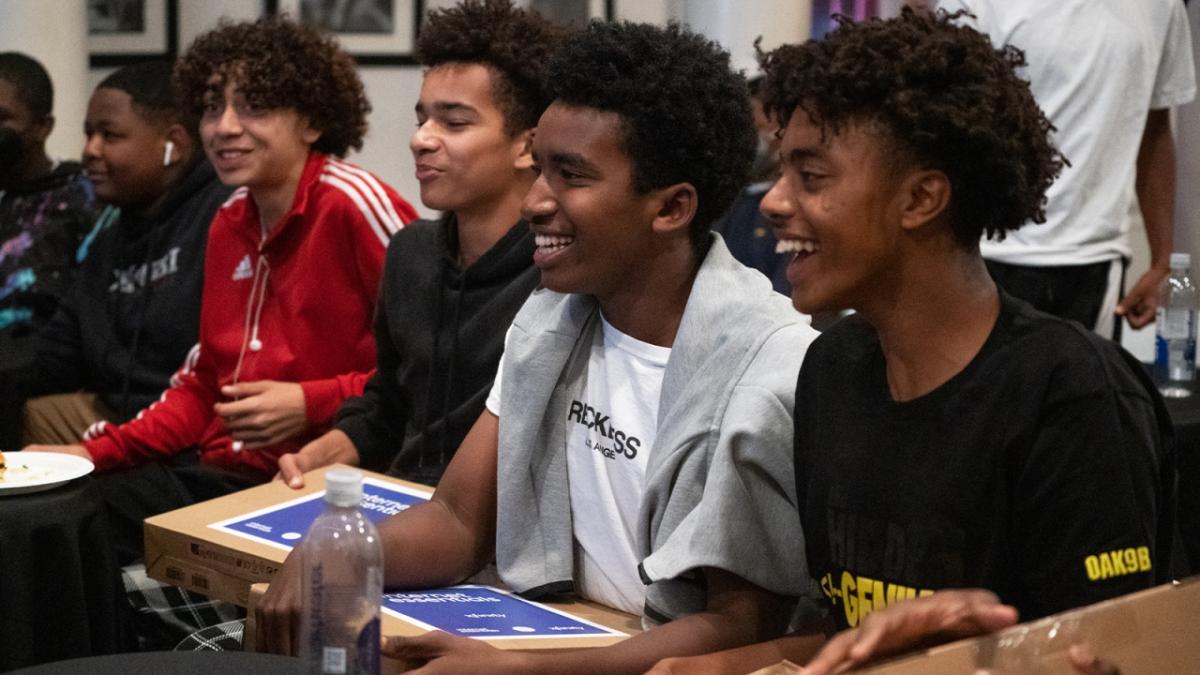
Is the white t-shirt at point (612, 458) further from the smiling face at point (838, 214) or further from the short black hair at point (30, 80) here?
the short black hair at point (30, 80)

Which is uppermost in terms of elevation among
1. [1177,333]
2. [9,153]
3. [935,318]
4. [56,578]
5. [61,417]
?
[935,318]

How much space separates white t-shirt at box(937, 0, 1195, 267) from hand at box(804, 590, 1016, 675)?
226 cm

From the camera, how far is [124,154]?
4.11 metres

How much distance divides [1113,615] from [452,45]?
6.40ft

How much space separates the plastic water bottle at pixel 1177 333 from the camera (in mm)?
3449

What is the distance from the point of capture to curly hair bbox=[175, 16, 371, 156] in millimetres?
A: 3449

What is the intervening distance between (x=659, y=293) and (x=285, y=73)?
65.1 inches

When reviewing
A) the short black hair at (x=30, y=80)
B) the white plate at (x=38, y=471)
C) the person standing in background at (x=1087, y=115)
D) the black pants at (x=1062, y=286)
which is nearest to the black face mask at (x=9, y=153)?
the short black hair at (x=30, y=80)

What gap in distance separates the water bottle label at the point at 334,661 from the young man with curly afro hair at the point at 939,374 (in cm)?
45

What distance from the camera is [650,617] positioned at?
2.00 metres

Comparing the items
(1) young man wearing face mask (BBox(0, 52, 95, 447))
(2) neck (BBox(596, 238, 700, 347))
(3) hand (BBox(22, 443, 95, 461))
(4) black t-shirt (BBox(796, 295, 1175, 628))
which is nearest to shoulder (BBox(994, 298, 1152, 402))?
(4) black t-shirt (BBox(796, 295, 1175, 628))

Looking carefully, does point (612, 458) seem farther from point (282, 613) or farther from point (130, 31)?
point (130, 31)

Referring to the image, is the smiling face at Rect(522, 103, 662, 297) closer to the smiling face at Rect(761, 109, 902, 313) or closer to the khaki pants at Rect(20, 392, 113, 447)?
the smiling face at Rect(761, 109, 902, 313)

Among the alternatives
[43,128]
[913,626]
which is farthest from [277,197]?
[913,626]
